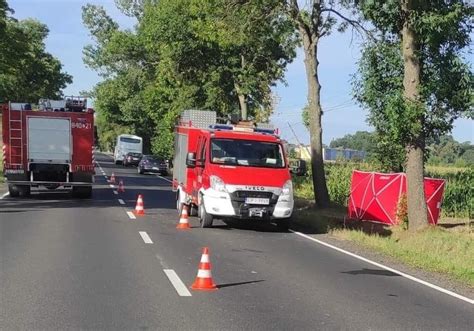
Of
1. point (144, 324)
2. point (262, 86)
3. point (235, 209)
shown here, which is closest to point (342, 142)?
point (262, 86)

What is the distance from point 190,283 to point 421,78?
10085 mm

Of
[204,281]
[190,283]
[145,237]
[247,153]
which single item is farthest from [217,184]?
[204,281]

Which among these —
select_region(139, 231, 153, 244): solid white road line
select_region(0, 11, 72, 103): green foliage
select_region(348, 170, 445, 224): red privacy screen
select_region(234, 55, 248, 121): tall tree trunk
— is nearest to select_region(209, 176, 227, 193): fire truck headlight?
select_region(139, 231, 153, 244): solid white road line

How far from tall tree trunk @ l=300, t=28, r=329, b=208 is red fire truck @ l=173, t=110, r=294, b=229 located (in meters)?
5.11

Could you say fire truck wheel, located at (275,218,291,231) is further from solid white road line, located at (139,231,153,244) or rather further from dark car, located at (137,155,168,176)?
dark car, located at (137,155,168,176)

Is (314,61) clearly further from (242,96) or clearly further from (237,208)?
(242,96)

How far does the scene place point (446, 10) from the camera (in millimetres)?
14852

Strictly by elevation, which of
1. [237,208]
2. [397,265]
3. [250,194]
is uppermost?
→ [250,194]

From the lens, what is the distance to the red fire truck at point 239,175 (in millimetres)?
14773

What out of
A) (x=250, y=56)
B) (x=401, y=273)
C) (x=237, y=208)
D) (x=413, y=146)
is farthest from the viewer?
(x=250, y=56)

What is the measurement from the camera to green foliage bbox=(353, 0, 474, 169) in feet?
49.3

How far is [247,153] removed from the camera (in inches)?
623

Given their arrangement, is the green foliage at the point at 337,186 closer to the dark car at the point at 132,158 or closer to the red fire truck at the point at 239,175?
the red fire truck at the point at 239,175

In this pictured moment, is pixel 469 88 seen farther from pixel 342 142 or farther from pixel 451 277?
pixel 342 142
